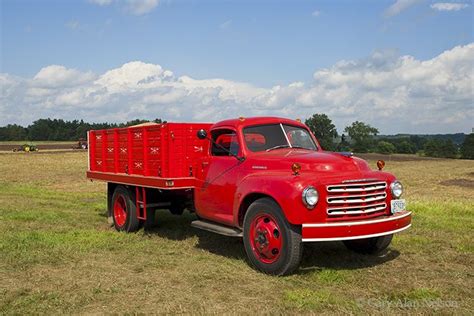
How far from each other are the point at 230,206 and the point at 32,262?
9.61 feet

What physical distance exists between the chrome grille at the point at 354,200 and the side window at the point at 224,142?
1928 mm

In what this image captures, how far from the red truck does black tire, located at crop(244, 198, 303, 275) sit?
0.5 inches

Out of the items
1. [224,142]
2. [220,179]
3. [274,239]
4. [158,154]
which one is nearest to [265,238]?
[274,239]

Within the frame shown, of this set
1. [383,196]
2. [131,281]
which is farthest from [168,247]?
[383,196]

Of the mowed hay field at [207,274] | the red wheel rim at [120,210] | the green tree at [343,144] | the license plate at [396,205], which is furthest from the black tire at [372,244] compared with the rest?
the red wheel rim at [120,210]

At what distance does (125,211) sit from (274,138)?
13.1 feet

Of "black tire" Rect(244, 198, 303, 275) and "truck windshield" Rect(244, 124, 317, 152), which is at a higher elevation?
"truck windshield" Rect(244, 124, 317, 152)

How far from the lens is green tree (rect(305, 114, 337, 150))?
27.1ft

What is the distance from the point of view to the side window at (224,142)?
7.39 meters

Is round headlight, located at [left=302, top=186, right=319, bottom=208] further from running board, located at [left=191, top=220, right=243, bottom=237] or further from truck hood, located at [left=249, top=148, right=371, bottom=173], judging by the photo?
running board, located at [left=191, top=220, right=243, bottom=237]

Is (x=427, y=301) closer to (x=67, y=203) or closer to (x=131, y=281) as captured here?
(x=131, y=281)

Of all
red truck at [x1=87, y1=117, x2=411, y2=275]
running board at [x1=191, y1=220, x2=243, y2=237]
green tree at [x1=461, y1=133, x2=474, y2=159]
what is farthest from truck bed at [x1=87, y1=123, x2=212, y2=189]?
green tree at [x1=461, y1=133, x2=474, y2=159]

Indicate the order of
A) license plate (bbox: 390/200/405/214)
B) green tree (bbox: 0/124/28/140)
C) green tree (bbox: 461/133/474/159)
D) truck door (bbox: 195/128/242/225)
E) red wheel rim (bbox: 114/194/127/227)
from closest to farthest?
license plate (bbox: 390/200/405/214) → truck door (bbox: 195/128/242/225) → red wheel rim (bbox: 114/194/127/227) → green tree (bbox: 461/133/474/159) → green tree (bbox: 0/124/28/140)

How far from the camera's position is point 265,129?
743cm
